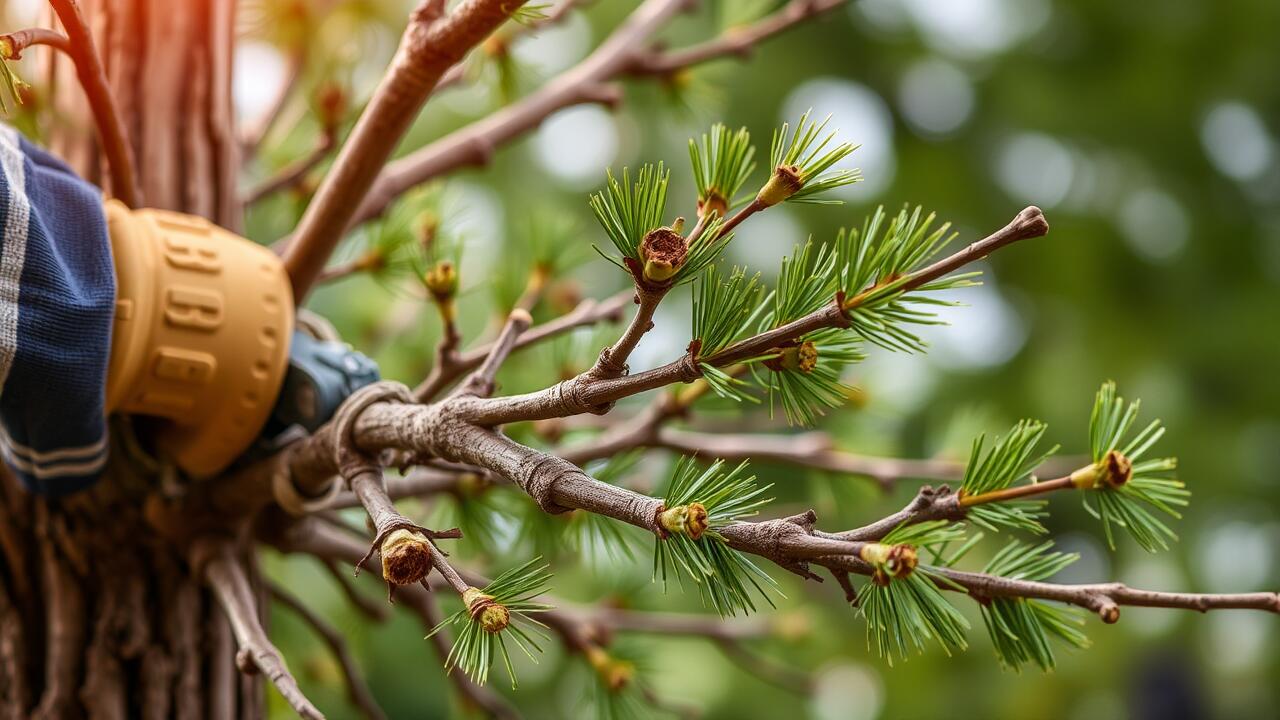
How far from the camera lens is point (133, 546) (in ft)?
1.97

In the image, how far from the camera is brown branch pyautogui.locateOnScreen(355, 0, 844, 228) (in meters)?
0.68

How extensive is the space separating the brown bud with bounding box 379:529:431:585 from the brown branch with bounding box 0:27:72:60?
21 centimetres

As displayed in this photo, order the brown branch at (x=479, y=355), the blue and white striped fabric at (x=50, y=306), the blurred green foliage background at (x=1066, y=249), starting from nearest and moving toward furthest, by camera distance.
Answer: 1. the blue and white striped fabric at (x=50, y=306)
2. the brown branch at (x=479, y=355)
3. the blurred green foliage background at (x=1066, y=249)

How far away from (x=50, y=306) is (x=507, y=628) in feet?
0.78

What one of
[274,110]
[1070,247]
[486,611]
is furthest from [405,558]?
[1070,247]

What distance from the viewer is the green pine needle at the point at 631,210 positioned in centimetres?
33

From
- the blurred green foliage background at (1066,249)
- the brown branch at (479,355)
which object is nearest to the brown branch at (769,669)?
the brown branch at (479,355)

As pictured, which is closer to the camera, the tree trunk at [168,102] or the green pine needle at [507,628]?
the green pine needle at [507,628]

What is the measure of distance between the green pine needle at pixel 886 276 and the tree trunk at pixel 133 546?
40cm

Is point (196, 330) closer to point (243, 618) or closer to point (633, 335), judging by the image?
point (243, 618)

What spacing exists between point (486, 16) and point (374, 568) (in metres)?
0.29

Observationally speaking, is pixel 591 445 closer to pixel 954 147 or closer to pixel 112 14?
pixel 112 14

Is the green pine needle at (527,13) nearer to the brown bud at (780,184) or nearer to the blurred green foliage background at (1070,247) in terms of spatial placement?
the brown bud at (780,184)

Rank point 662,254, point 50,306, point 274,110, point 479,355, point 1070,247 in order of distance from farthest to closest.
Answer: point 1070,247, point 274,110, point 479,355, point 50,306, point 662,254
